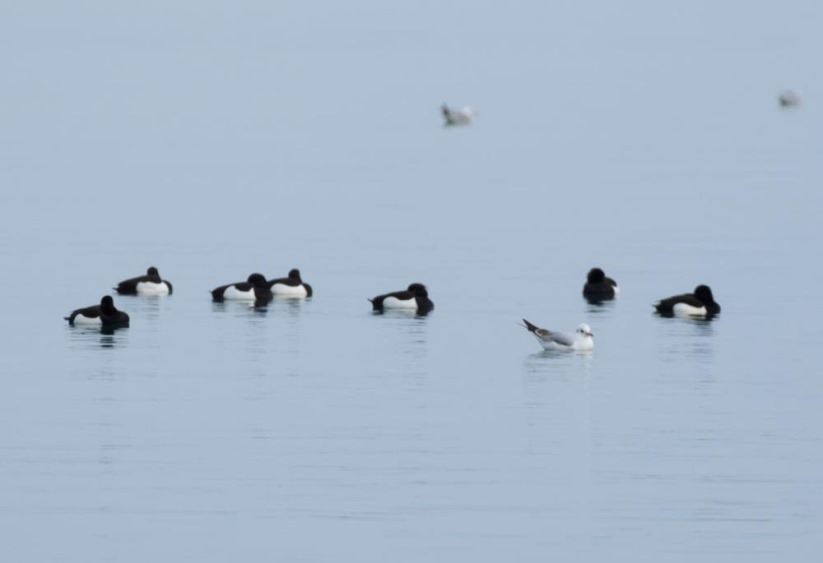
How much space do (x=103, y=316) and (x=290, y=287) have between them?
4.79 meters

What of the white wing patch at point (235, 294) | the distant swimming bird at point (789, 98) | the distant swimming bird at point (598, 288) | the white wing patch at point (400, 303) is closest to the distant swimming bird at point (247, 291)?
the white wing patch at point (235, 294)

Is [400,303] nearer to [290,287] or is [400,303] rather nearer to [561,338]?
[290,287]

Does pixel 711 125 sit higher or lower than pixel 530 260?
higher

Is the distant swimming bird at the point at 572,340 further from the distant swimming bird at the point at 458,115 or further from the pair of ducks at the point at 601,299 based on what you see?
the distant swimming bird at the point at 458,115

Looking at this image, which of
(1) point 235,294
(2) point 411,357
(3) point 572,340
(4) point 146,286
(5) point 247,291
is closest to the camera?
(2) point 411,357

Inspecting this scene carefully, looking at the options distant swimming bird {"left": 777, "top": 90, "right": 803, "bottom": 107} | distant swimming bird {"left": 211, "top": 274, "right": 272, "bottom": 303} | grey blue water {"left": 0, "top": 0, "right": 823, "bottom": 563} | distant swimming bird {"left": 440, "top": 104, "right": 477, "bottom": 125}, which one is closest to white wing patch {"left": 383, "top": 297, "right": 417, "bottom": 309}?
grey blue water {"left": 0, "top": 0, "right": 823, "bottom": 563}

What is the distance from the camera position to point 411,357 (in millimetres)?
30688

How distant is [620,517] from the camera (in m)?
21.3

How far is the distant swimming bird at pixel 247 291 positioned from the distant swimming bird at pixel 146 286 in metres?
0.90

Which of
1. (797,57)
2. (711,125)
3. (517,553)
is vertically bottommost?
(517,553)

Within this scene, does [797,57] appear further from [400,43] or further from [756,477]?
[756,477]

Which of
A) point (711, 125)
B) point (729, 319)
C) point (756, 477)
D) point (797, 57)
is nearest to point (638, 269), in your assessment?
point (729, 319)

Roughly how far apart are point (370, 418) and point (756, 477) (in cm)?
514

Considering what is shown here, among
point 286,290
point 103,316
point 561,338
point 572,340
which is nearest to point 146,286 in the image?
point 286,290
